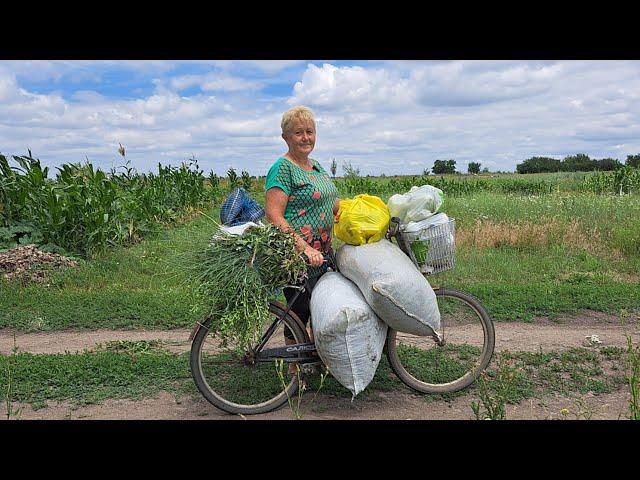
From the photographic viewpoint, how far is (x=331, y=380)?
5121 mm

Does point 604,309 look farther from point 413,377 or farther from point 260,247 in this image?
point 260,247

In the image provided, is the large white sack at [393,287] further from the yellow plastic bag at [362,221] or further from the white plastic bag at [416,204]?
the white plastic bag at [416,204]

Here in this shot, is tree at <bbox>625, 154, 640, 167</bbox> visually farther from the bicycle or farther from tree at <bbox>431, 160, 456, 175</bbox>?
the bicycle

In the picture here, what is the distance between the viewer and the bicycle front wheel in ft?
16.0

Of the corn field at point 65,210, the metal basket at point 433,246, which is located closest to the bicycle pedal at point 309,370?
the metal basket at point 433,246

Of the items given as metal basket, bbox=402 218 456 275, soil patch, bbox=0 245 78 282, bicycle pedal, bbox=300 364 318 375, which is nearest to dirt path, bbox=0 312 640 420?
bicycle pedal, bbox=300 364 318 375

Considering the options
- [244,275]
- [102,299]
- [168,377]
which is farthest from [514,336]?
[102,299]

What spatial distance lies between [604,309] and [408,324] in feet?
12.8

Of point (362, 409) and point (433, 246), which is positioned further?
point (433, 246)

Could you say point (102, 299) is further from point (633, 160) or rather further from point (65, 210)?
point (633, 160)

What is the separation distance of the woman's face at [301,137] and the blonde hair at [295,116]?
23 mm

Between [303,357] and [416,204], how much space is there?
1488mm

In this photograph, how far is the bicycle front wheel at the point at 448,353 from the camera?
4.88 meters

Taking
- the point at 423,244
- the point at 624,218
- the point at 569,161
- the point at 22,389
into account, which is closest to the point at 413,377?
the point at 423,244
